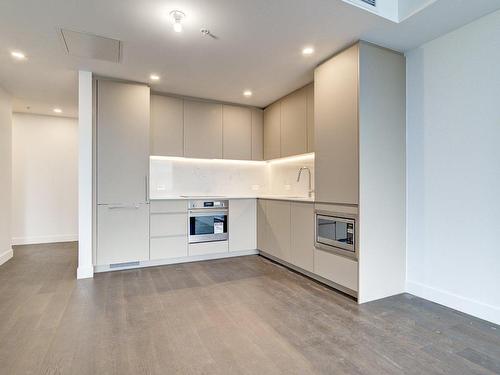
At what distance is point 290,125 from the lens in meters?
4.14

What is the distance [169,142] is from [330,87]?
2.46 m

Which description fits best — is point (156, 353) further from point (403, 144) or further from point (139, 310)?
point (403, 144)

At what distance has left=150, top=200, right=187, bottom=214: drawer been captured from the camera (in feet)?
12.5

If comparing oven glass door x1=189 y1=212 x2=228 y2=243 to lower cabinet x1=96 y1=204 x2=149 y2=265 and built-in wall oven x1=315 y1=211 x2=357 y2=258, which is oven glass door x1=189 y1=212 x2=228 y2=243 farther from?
built-in wall oven x1=315 y1=211 x2=357 y2=258

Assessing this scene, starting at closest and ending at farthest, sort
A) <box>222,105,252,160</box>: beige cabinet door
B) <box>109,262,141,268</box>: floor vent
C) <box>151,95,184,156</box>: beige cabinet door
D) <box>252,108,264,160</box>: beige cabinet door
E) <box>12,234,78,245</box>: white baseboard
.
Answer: <box>109,262,141,268</box>: floor vent < <box>151,95,184,156</box>: beige cabinet door < <box>222,105,252,160</box>: beige cabinet door < <box>252,108,264,160</box>: beige cabinet door < <box>12,234,78,245</box>: white baseboard

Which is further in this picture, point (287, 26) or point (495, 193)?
point (287, 26)

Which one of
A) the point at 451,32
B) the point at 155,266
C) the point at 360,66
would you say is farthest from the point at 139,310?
the point at 451,32

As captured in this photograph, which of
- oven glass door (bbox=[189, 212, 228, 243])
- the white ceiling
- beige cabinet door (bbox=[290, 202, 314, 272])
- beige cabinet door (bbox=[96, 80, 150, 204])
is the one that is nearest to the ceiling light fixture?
the white ceiling

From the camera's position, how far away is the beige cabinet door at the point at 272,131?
446cm

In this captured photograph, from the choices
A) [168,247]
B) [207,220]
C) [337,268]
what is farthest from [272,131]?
[337,268]

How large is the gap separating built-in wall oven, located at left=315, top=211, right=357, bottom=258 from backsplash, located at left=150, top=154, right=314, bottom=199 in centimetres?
118

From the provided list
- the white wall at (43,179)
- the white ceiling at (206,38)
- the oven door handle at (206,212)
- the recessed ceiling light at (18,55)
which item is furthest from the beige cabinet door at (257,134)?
the white wall at (43,179)

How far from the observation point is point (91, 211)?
136 inches

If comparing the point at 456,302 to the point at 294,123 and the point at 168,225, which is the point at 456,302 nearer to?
the point at 294,123
